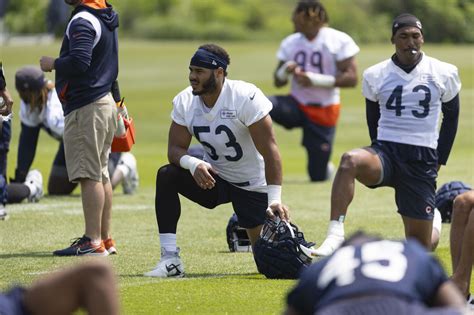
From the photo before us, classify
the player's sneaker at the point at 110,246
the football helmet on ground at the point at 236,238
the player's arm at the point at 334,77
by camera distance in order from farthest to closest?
the player's arm at the point at 334,77 → the football helmet on ground at the point at 236,238 → the player's sneaker at the point at 110,246

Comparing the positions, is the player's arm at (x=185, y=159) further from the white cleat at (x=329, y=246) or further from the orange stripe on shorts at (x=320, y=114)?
the orange stripe on shorts at (x=320, y=114)

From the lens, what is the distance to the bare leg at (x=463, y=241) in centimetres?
729

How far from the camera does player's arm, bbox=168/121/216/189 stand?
8.34 meters

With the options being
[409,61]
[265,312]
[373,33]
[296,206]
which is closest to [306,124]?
[296,206]

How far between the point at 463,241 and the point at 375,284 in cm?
283

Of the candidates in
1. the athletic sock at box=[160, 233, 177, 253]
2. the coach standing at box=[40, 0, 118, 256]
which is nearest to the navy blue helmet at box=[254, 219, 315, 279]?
the athletic sock at box=[160, 233, 177, 253]

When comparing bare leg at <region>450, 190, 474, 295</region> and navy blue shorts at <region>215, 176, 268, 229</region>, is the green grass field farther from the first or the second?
bare leg at <region>450, 190, 474, 295</region>

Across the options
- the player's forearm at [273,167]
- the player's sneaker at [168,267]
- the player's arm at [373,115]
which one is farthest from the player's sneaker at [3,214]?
the player's arm at [373,115]

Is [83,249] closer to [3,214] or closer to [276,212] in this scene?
[276,212]

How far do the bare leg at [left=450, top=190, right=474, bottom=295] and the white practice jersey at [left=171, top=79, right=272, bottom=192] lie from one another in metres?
1.65

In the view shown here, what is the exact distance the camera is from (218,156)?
28.8 ft

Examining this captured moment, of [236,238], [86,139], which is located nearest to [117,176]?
[236,238]

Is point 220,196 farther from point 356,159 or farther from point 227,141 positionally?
point 356,159

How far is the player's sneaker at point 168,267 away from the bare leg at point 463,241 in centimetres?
198
